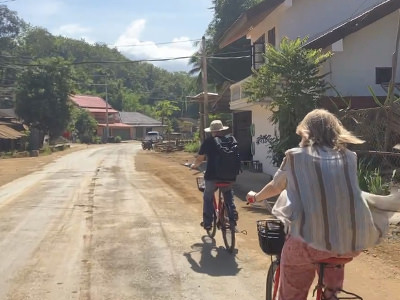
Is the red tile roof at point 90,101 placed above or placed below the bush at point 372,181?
above

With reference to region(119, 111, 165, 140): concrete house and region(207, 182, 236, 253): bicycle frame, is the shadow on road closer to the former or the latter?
region(207, 182, 236, 253): bicycle frame

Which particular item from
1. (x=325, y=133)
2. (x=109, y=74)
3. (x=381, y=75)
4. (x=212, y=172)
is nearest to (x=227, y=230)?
(x=212, y=172)

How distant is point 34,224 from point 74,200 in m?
3.35

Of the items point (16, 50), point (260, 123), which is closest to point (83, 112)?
point (16, 50)

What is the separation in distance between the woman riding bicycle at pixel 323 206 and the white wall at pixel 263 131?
14389 mm

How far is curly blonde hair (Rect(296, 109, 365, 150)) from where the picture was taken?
314 centimetres

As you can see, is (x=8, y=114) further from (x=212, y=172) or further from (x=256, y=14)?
(x=212, y=172)

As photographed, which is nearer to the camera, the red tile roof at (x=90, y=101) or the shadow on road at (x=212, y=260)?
the shadow on road at (x=212, y=260)

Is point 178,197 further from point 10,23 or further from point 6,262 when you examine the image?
point 10,23

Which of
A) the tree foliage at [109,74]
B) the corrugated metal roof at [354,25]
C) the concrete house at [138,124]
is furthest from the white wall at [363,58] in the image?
the concrete house at [138,124]

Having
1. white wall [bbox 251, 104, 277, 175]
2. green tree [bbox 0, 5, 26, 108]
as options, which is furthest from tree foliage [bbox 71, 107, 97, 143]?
white wall [bbox 251, 104, 277, 175]

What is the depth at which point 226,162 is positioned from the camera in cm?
719

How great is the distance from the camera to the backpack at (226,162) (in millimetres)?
7180

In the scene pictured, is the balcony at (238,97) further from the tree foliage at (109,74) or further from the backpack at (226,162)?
the tree foliage at (109,74)
